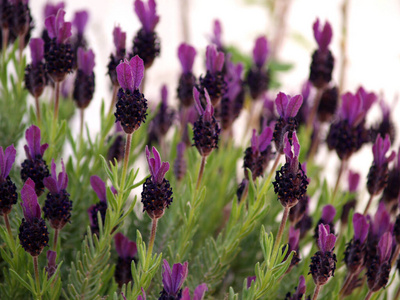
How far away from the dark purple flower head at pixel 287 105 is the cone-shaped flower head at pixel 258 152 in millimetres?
70

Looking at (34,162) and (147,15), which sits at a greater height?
(147,15)

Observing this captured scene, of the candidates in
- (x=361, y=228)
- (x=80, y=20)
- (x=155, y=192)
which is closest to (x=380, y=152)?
(x=361, y=228)

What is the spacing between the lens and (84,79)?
2.44 ft

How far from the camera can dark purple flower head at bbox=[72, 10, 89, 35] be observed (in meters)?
0.93

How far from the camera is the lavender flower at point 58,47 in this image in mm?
666

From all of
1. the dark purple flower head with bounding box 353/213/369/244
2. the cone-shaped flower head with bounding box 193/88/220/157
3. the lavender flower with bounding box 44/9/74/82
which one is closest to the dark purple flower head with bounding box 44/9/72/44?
the lavender flower with bounding box 44/9/74/82

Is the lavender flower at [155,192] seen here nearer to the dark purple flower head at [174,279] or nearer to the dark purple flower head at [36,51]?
the dark purple flower head at [174,279]

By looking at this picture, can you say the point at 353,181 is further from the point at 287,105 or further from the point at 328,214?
the point at 287,105

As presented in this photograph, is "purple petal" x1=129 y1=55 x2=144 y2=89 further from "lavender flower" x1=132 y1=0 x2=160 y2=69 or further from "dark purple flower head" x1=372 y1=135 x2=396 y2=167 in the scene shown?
"dark purple flower head" x1=372 y1=135 x2=396 y2=167

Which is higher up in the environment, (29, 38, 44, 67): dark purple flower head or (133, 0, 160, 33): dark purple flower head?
(133, 0, 160, 33): dark purple flower head

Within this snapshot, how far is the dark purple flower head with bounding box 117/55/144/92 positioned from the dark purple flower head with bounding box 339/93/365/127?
331 mm

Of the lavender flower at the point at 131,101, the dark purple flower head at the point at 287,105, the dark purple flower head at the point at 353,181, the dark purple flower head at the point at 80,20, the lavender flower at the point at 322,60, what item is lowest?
the lavender flower at the point at 131,101

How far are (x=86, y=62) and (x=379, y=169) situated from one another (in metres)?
0.44

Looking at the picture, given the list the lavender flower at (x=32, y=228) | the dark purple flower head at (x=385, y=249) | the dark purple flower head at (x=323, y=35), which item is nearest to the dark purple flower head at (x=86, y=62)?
the lavender flower at (x=32, y=228)
